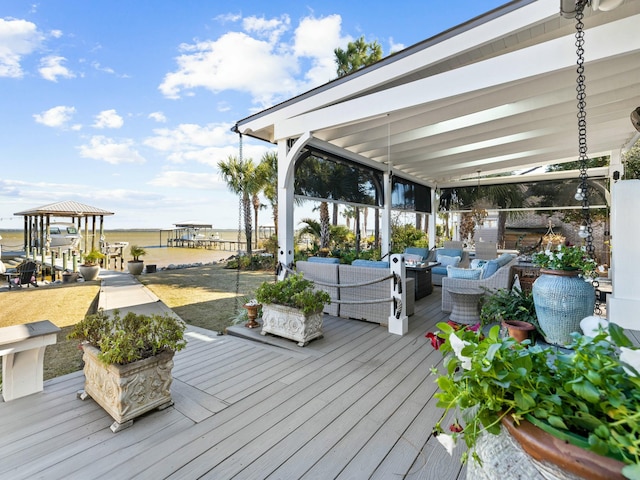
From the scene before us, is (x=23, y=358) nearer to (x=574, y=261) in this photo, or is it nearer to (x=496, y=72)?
(x=574, y=261)

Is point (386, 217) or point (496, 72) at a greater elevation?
point (496, 72)

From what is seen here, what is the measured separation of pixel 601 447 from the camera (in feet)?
1.87

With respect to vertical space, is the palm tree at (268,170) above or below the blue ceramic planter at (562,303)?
above

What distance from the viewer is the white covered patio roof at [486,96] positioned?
9.36 feet

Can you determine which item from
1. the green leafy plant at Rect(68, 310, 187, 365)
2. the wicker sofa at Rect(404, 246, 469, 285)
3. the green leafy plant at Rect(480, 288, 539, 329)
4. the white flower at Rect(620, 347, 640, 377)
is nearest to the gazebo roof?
the green leafy plant at Rect(68, 310, 187, 365)

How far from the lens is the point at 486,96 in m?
3.76

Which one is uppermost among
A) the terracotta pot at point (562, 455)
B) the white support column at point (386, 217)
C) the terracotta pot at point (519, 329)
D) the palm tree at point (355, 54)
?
the palm tree at point (355, 54)

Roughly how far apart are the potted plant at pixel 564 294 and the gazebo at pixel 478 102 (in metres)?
1.13

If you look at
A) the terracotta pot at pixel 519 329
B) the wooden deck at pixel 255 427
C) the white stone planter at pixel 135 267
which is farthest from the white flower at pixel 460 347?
the white stone planter at pixel 135 267

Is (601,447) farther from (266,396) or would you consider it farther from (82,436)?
(82,436)

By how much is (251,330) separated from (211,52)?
5.92m

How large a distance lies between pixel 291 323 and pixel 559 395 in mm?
2988

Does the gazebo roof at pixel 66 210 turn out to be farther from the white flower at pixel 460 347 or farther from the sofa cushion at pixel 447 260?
the white flower at pixel 460 347

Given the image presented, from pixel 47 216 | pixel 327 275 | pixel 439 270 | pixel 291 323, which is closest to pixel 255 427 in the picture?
pixel 291 323
